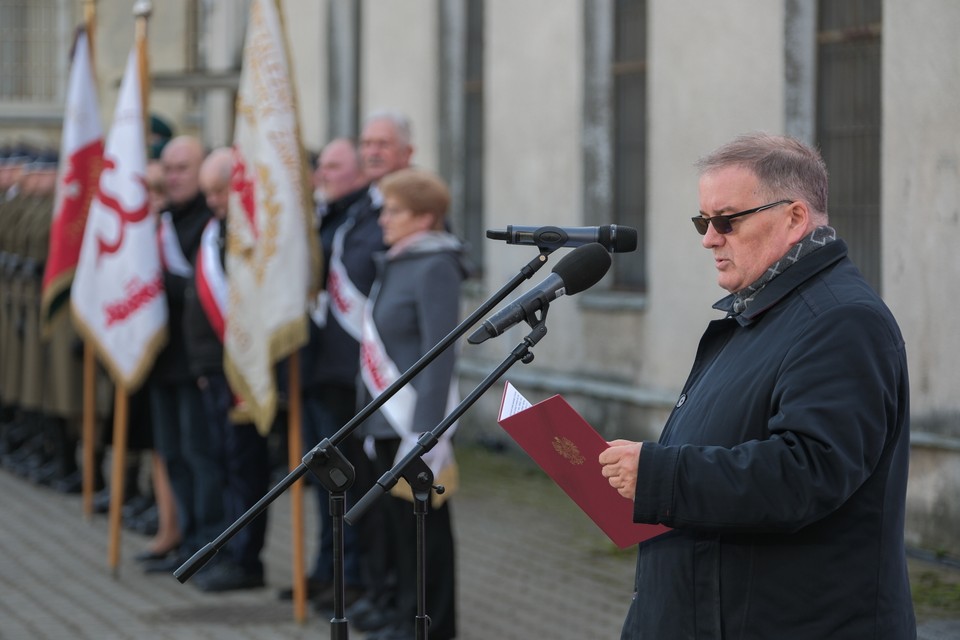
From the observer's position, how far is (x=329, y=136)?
55.9 ft

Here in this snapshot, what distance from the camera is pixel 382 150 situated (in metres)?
7.34

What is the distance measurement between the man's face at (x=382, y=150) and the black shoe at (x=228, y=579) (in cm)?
219

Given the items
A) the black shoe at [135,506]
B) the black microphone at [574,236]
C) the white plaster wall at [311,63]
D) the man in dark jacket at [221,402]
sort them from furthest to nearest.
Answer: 1. the white plaster wall at [311,63]
2. the black shoe at [135,506]
3. the man in dark jacket at [221,402]
4. the black microphone at [574,236]

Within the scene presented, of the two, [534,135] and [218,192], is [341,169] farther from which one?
[534,135]

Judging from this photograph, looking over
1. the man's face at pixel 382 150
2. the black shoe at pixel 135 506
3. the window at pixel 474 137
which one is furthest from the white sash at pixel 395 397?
the window at pixel 474 137

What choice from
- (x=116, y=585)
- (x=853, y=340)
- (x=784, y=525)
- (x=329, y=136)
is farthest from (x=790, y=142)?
(x=329, y=136)

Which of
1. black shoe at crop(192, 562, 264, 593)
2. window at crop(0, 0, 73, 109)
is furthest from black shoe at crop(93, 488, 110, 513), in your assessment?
window at crop(0, 0, 73, 109)

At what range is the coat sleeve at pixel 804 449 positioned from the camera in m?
3.00

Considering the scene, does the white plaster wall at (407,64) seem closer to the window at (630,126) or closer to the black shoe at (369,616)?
the window at (630,126)

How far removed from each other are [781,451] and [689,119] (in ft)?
26.2

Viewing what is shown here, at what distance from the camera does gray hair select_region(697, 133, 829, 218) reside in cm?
324

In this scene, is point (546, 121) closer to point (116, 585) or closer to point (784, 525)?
point (116, 585)

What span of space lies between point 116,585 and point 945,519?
14.2 feet

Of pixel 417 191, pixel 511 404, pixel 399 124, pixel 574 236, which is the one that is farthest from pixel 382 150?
pixel 511 404
